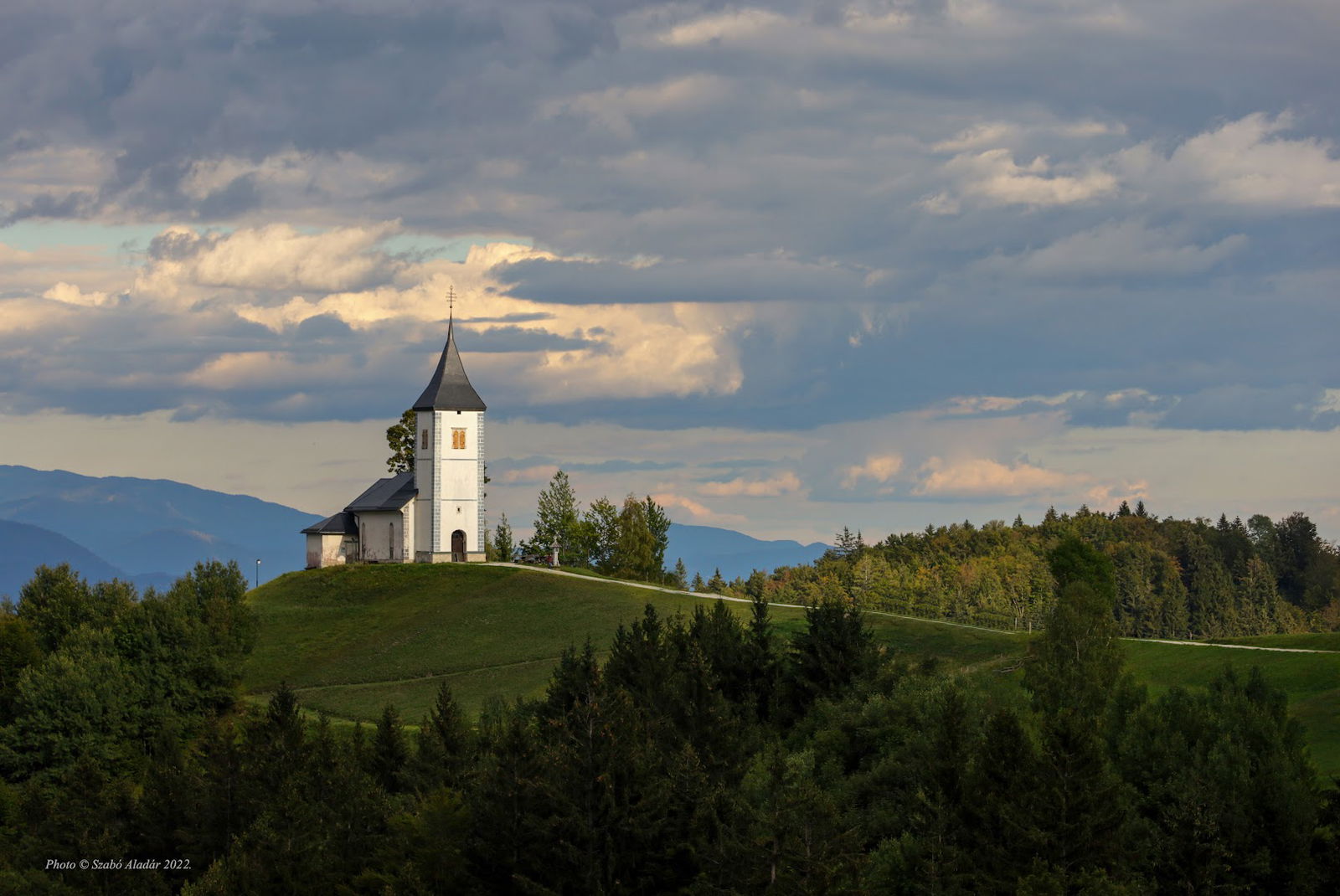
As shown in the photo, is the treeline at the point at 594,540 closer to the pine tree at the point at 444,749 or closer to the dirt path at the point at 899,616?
the dirt path at the point at 899,616

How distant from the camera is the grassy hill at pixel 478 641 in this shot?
61.3m

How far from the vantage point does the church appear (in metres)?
102

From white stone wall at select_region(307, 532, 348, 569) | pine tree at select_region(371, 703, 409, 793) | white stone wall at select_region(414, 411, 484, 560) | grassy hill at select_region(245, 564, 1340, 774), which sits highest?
white stone wall at select_region(414, 411, 484, 560)

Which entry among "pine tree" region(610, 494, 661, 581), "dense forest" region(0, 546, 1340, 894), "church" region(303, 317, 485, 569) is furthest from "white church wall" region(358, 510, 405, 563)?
"dense forest" region(0, 546, 1340, 894)

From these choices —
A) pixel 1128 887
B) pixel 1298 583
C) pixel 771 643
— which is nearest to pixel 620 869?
pixel 1128 887

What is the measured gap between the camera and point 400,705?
70.0 meters

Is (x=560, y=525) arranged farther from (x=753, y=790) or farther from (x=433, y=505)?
(x=753, y=790)

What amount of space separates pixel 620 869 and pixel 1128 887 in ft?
43.4

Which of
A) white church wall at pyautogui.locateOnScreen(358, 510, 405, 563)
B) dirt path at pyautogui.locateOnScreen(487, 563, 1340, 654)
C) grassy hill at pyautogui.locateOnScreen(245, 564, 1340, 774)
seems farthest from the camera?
white church wall at pyautogui.locateOnScreen(358, 510, 405, 563)

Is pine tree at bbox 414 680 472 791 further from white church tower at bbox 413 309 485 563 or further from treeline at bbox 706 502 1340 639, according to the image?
treeline at bbox 706 502 1340 639

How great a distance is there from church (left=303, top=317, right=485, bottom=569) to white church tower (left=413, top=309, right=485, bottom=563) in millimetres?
59

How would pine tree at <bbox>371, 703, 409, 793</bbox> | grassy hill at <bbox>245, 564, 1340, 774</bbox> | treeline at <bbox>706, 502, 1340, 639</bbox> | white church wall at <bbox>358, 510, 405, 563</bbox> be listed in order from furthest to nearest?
treeline at <bbox>706, 502, 1340, 639</bbox>
white church wall at <bbox>358, 510, 405, 563</bbox>
grassy hill at <bbox>245, 564, 1340, 774</bbox>
pine tree at <bbox>371, 703, 409, 793</bbox>

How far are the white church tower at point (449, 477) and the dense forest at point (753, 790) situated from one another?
38905mm

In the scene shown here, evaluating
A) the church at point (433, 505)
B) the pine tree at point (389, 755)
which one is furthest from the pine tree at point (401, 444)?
the pine tree at point (389, 755)
